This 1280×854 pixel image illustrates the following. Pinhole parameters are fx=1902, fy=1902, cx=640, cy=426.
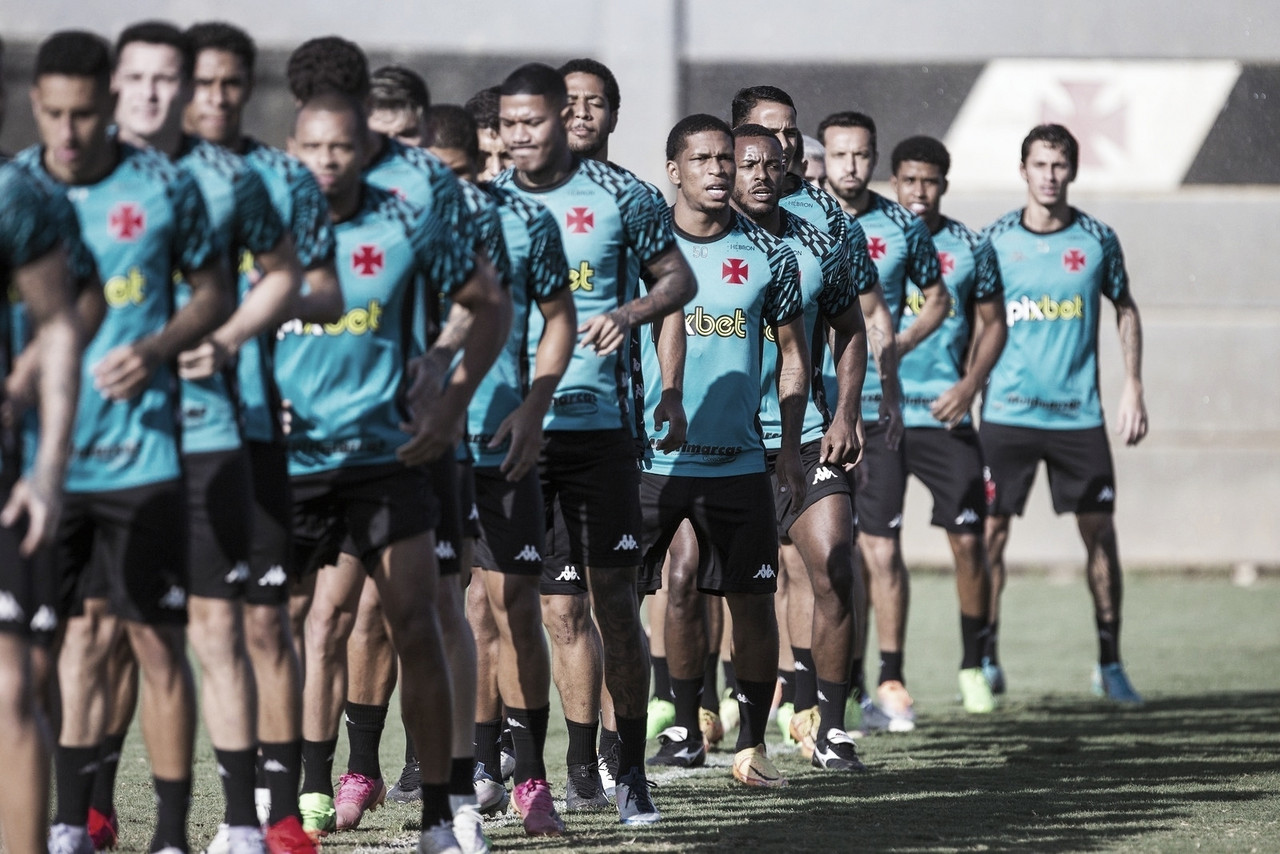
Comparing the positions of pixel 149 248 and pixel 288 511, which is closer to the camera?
pixel 149 248

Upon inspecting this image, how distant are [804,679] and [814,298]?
5.65ft

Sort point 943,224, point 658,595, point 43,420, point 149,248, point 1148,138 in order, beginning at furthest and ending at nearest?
1. point 1148,138
2. point 943,224
3. point 658,595
4. point 149,248
5. point 43,420

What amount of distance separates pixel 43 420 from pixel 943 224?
698 centimetres

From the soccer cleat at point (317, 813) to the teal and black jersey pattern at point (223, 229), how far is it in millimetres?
1597

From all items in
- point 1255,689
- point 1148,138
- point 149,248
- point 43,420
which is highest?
point 1148,138

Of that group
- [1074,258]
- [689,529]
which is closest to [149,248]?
[689,529]

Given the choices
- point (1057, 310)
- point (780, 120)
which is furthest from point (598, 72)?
point (1057, 310)

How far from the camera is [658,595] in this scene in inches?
345

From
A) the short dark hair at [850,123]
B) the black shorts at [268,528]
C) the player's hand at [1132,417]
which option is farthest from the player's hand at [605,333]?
the player's hand at [1132,417]

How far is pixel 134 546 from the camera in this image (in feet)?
15.1

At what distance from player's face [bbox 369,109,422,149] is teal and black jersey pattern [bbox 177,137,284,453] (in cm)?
141

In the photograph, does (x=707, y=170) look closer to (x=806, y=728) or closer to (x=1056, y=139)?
(x=806, y=728)

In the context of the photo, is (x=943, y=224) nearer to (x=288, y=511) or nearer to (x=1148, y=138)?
(x=288, y=511)

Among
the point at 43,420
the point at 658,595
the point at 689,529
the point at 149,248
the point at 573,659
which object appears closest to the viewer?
the point at 43,420
